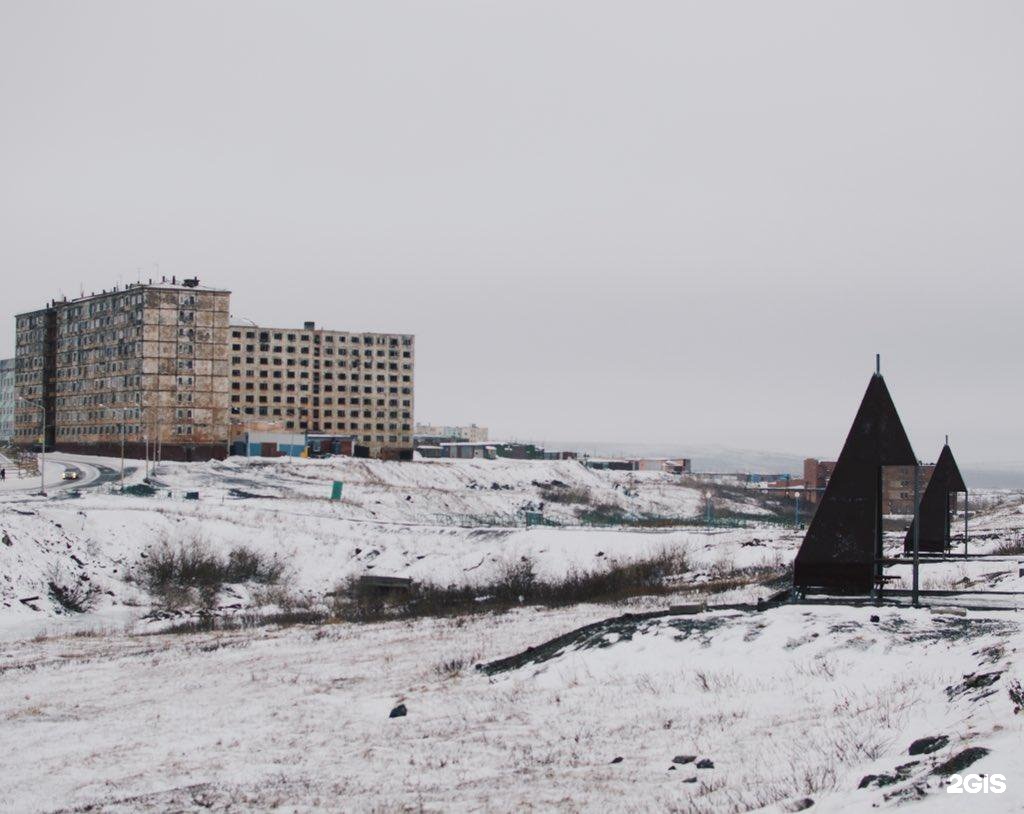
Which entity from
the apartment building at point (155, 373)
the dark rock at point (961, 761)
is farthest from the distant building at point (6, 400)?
the dark rock at point (961, 761)

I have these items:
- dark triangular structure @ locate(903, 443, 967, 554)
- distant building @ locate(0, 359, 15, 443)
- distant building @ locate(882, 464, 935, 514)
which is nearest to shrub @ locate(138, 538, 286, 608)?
dark triangular structure @ locate(903, 443, 967, 554)

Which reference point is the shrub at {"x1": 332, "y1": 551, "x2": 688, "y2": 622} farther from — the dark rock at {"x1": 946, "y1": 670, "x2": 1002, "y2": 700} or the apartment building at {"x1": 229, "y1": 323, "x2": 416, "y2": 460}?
the apartment building at {"x1": 229, "y1": 323, "x2": 416, "y2": 460}

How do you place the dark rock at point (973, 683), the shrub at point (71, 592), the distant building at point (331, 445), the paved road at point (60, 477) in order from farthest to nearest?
the distant building at point (331, 445)
the paved road at point (60, 477)
the shrub at point (71, 592)
the dark rock at point (973, 683)

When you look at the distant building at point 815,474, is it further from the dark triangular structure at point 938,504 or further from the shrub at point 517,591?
the dark triangular structure at point 938,504

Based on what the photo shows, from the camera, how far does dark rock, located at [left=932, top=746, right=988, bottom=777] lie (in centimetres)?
927

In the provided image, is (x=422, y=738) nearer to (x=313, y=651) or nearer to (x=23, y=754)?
(x=23, y=754)

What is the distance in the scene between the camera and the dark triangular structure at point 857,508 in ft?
66.8

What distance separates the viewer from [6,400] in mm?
184375

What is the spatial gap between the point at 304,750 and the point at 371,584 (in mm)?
36952

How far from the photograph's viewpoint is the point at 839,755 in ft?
37.9

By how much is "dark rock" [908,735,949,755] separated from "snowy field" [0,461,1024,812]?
0.04 metres

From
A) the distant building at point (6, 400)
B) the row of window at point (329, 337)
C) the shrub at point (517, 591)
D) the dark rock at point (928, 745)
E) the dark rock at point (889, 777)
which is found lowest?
the shrub at point (517, 591)

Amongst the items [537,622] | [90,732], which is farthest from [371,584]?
[90,732]

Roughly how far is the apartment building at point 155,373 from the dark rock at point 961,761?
380ft
